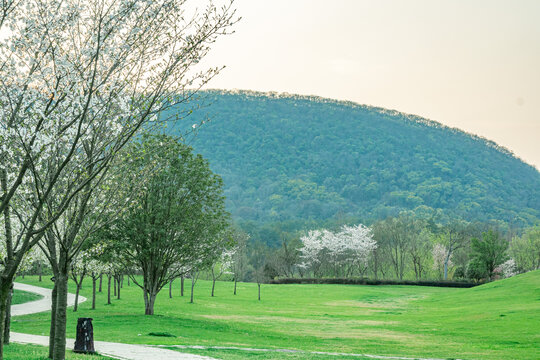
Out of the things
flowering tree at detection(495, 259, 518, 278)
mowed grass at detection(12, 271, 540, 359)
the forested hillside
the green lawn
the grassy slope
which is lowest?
mowed grass at detection(12, 271, 540, 359)

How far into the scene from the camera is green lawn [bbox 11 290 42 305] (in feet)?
144

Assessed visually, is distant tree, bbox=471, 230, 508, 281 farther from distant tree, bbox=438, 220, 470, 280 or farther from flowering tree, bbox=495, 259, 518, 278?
distant tree, bbox=438, 220, 470, 280

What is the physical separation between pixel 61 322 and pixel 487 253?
2689 inches

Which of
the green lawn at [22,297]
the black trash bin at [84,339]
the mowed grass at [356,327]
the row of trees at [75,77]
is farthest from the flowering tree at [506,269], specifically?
the row of trees at [75,77]

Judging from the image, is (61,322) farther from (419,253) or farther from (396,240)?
(419,253)

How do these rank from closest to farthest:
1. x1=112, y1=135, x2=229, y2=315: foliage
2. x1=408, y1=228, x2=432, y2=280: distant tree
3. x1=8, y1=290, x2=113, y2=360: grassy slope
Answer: x1=8, y1=290, x2=113, y2=360: grassy slope, x1=112, y1=135, x2=229, y2=315: foliage, x1=408, y1=228, x2=432, y2=280: distant tree

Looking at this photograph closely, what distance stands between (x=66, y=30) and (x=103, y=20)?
2.89ft

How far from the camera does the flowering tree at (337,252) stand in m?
91.7

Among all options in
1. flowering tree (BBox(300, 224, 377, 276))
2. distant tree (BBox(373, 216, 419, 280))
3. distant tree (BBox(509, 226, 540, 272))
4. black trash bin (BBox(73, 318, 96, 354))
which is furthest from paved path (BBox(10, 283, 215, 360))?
distant tree (BBox(509, 226, 540, 272))

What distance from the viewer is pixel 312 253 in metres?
93.2

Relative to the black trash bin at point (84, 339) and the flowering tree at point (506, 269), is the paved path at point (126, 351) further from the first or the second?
the flowering tree at point (506, 269)

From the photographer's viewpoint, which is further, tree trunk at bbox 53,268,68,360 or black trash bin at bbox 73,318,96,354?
black trash bin at bbox 73,318,96,354

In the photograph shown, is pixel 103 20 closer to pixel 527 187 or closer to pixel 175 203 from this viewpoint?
pixel 175 203

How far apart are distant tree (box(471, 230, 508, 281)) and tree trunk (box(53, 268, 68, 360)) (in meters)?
65.4
